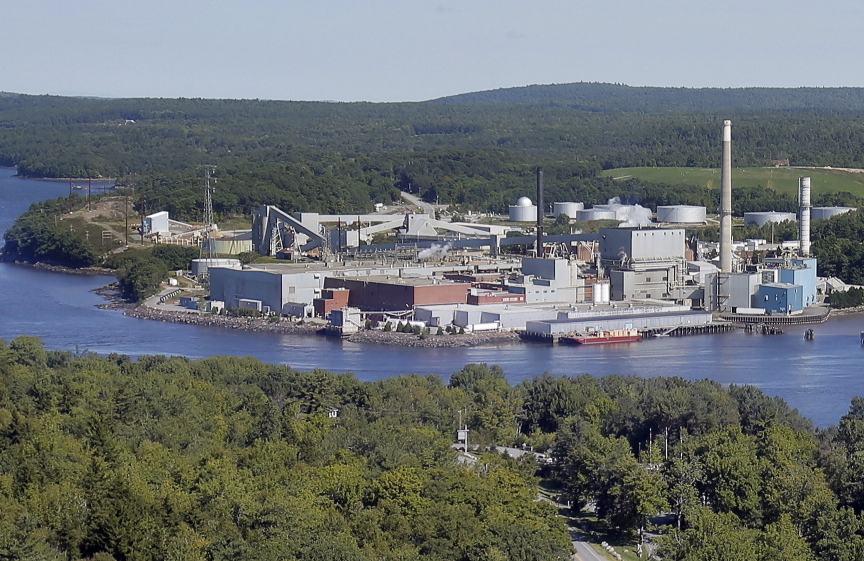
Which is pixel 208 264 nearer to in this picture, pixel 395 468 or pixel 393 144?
pixel 395 468

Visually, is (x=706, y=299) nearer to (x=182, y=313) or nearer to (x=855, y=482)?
(x=182, y=313)

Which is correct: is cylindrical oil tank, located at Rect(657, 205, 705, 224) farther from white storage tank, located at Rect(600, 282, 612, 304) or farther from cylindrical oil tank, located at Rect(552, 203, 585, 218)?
white storage tank, located at Rect(600, 282, 612, 304)

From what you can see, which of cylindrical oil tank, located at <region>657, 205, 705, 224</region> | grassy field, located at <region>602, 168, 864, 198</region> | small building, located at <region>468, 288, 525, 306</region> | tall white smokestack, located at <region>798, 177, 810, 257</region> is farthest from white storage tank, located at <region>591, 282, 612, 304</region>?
grassy field, located at <region>602, 168, 864, 198</region>

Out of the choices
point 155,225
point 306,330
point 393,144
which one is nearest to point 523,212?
point 155,225

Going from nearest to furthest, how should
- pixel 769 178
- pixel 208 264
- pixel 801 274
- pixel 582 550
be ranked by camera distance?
pixel 582 550 < pixel 801 274 < pixel 208 264 < pixel 769 178

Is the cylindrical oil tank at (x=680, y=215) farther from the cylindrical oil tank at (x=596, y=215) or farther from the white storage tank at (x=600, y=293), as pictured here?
the white storage tank at (x=600, y=293)

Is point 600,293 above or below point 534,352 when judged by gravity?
above

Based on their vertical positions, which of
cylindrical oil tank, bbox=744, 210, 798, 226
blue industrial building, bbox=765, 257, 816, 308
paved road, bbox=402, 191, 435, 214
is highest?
paved road, bbox=402, 191, 435, 214
